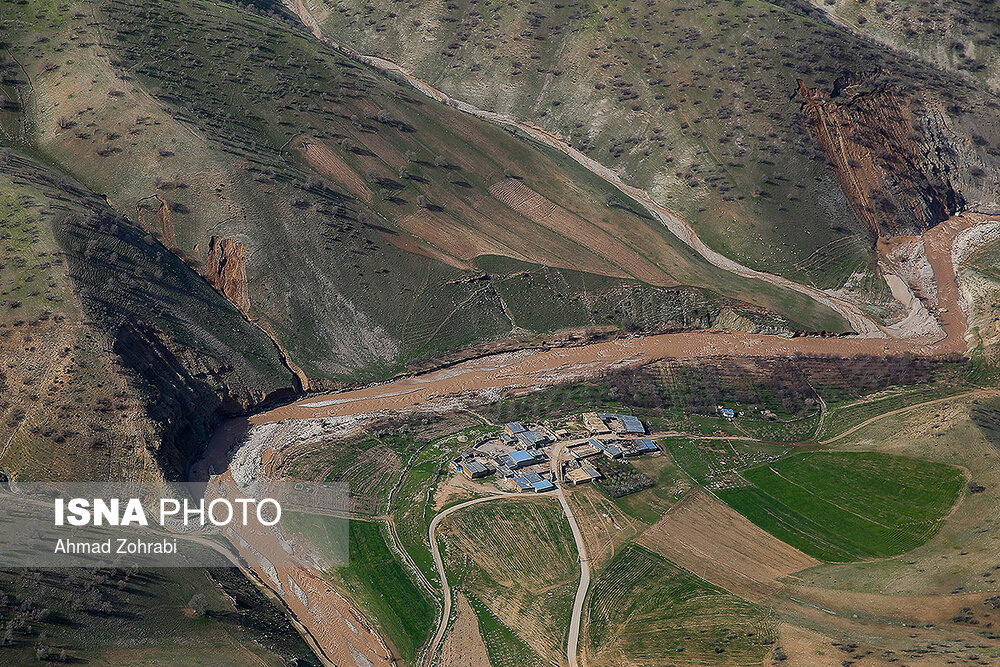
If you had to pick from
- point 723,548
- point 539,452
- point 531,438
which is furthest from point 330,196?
point 723,548

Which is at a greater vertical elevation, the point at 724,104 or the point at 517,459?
the point at 724,104

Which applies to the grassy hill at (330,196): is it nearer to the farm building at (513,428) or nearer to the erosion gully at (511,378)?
the erosion gully at (511,378)

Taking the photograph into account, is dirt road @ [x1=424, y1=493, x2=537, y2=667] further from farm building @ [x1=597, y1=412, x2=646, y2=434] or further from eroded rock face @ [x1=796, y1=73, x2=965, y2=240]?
eroded rock face @ [x1=796, y1=73, x2=965, y2=240]

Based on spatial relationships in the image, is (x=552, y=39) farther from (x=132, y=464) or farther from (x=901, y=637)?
(x=901, y=637)

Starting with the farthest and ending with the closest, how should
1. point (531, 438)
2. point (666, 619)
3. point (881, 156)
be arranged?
point (881, 156) → point (531, 438) → point (666, 619)

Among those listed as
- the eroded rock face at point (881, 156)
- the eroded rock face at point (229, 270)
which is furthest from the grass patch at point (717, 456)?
the eroded rock face at point (229, 270)

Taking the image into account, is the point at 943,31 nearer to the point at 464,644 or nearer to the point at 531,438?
the point at 531,438

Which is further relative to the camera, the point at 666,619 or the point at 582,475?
the point at 582,475
